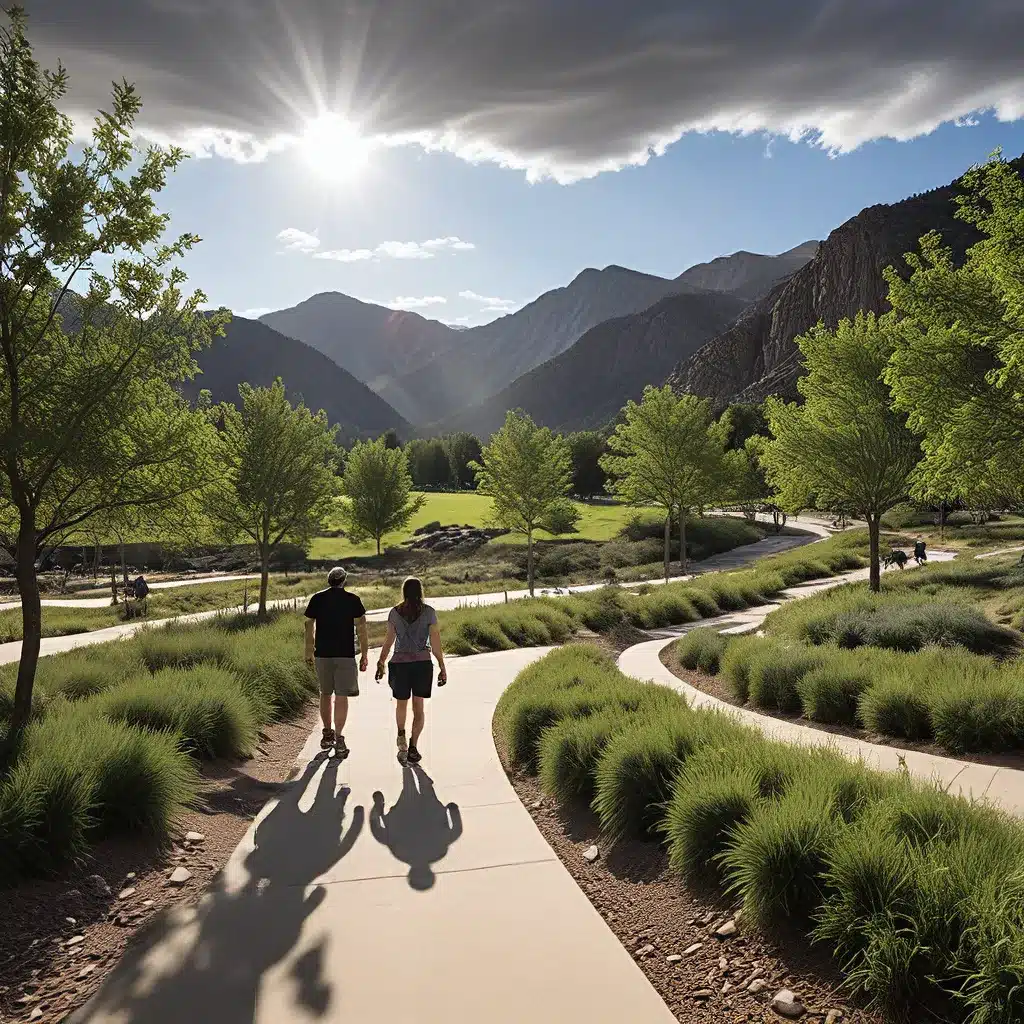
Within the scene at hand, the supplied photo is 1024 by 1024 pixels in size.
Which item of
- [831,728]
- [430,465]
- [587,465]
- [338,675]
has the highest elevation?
[430,465]

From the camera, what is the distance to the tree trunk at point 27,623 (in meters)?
7.59

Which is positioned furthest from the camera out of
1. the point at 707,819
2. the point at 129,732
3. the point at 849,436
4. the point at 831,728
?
the point at 849,436

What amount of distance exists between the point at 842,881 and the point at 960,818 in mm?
992

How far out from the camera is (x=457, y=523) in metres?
68.9

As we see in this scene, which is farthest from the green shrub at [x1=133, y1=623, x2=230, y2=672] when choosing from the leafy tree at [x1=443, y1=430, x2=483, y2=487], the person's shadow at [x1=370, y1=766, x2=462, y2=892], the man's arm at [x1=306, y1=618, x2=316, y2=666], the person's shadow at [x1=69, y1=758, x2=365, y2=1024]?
the leafy tree at [x1=443, y1=430, x2=483, y2=487]

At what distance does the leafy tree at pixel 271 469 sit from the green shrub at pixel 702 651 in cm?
1379

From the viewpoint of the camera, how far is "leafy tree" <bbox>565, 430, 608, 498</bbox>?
314 ft

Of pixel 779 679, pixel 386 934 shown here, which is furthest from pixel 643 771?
pixel 779 679

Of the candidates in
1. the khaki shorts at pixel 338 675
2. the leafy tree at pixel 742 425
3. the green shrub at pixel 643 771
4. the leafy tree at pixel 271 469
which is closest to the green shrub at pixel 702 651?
the khaki shorts at pixel 338 675

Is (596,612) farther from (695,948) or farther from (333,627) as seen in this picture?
(695,948)

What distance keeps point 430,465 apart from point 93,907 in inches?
4719

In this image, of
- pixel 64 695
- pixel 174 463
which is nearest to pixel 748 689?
pixel 174 463

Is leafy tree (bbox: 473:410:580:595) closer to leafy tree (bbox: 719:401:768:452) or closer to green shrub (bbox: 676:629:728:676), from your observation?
green shrub (bbox: 676:629:728:676)

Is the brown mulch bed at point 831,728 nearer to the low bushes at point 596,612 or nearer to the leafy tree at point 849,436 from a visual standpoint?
the low bushes at point 596,612
